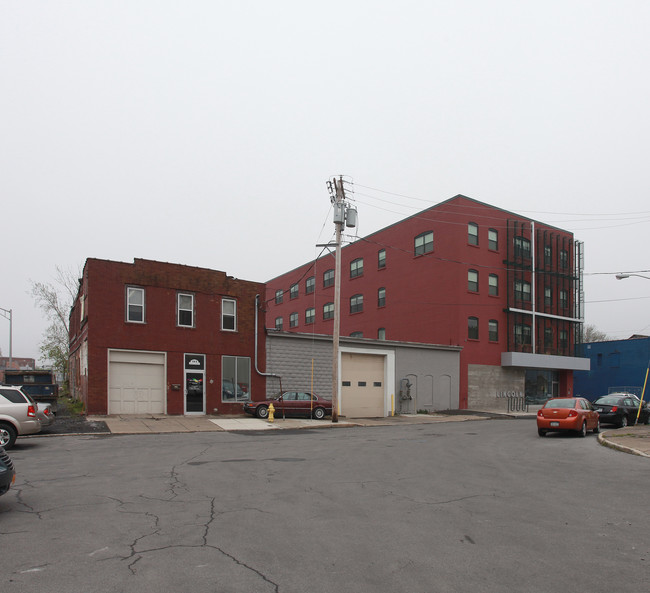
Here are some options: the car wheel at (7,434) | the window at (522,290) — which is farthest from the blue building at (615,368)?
the car wheel at (7,434)

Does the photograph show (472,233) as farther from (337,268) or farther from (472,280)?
(337,268)

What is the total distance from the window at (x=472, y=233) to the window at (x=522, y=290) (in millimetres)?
5332

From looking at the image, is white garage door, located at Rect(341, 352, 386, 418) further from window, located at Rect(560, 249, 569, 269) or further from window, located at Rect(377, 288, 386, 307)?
window, located at Rect(560, 249, 569, 269)

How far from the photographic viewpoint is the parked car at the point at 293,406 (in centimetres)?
2734

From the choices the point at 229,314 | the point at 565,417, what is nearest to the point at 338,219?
the point at 229,314

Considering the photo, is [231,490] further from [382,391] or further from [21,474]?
[382,391]

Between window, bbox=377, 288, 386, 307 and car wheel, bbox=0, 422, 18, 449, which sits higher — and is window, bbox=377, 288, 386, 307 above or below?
above

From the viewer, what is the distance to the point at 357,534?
6.97 m

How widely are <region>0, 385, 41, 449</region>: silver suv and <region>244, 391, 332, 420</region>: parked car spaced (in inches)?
486

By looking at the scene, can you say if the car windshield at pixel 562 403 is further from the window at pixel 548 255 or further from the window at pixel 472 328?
the window at pixel 548 255

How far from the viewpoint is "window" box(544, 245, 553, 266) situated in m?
46.3

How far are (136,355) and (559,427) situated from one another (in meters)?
18.3

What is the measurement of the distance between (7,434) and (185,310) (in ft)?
42.9

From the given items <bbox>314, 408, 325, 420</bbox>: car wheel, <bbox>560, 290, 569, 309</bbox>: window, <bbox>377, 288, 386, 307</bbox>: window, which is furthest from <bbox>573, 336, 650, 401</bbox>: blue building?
<bbox>314, 408, 325, 420</bbox>: car wheel
